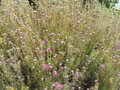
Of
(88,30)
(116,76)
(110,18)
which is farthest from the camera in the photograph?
(110,18)

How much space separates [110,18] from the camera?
343 centimetres

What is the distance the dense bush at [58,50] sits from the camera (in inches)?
74.3

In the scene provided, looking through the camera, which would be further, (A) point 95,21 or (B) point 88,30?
(A) point 95,21

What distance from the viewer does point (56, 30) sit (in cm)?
269

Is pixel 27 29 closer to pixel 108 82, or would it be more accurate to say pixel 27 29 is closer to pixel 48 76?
pixel 48 76

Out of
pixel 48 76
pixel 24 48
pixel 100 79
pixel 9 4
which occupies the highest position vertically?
pixel 9 4

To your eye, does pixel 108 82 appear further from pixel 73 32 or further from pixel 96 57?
pixel 73 32

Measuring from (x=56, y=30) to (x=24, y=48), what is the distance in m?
0.73

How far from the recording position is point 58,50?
2.38 metres

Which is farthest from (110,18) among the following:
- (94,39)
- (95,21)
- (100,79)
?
(100,79)

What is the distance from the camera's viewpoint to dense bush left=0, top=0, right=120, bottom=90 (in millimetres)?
1887

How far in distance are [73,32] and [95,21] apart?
2.11 ft

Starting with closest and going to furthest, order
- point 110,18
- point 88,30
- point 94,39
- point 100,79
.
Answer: point 100,79 → point 88,30 → point 94,39 → point 110,18

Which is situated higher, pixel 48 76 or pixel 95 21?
pixel 95 21
